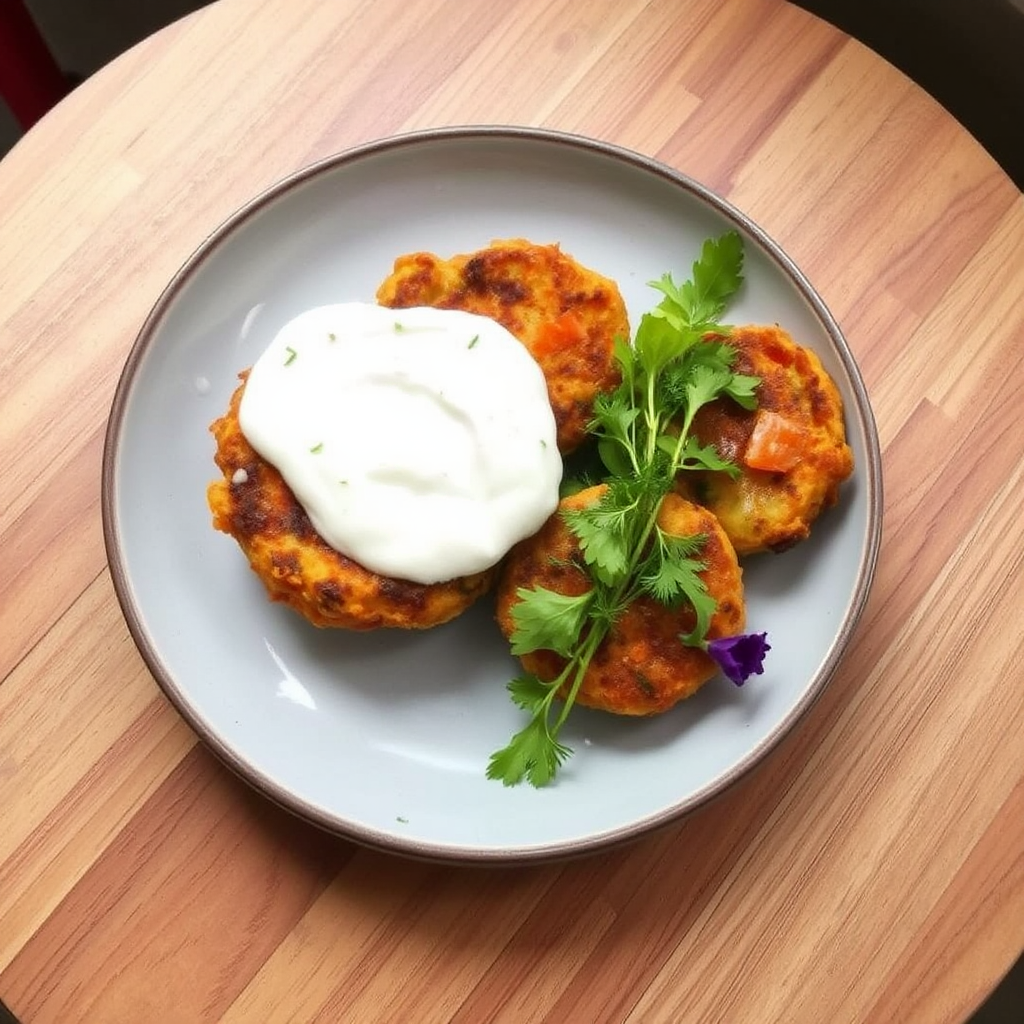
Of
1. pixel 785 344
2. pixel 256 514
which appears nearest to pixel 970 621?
pixel 785 344

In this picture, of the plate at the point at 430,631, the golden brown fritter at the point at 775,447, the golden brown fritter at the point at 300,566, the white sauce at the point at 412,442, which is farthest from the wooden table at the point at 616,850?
the white sauce at the point at 412,442

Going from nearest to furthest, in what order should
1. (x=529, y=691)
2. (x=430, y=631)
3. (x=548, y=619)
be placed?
(x=548, y=619) → (x=529, y=691) → (x=430, y=631)

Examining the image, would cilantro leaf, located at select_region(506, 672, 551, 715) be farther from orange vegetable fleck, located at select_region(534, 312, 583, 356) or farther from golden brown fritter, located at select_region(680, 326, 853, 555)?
orange vegetable fleck, located at select_region(534, 312, 583, 356)

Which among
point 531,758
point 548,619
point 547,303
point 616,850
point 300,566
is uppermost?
point 547,303

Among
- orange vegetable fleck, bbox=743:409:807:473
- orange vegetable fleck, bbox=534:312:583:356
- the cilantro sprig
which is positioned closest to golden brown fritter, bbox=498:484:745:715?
the cilantro sprig

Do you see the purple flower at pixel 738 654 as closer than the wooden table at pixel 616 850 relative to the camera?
Yes

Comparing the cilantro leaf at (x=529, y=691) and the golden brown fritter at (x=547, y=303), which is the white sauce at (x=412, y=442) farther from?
the cilantro leaf at (x=529, y=691)

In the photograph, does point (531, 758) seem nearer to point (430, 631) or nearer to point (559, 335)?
point (430, 631)

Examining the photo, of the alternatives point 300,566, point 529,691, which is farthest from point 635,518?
point 300,566
